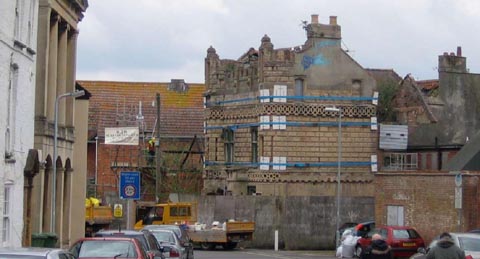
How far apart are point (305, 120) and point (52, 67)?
924 inches

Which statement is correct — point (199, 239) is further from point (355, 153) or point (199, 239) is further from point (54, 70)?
point (54, 70)

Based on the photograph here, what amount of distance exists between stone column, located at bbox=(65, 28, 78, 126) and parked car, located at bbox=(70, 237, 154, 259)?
20.1 metres

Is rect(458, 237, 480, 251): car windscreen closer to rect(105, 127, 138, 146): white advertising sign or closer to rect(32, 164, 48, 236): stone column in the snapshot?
rect(32, 164, 48, 236): stone column

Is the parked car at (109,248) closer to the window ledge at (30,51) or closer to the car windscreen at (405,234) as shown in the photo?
the window ledge at (30,51)

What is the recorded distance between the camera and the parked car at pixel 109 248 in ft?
71.8

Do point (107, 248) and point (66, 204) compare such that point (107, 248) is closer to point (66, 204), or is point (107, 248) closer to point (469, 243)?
point (469, 243)

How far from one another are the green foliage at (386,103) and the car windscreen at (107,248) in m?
47.4

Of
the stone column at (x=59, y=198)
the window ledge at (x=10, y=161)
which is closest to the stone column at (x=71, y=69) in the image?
the stone column at (x=59, y=198)

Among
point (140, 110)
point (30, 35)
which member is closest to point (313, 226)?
point (140, 110)

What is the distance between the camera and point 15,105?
3127cm

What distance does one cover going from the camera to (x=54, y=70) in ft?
127

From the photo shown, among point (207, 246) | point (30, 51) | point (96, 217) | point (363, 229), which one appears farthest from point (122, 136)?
point (30, 51)

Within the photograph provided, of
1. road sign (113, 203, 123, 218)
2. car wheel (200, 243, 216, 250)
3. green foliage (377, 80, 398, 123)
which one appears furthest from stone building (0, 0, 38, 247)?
green foliage (377, 80, 398, 123)

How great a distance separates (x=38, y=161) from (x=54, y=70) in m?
6.03
